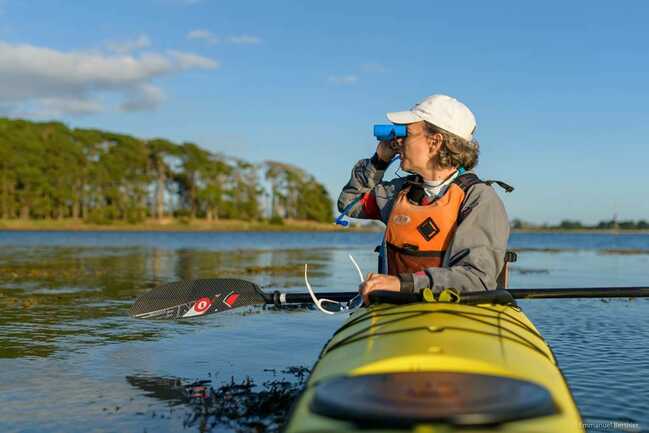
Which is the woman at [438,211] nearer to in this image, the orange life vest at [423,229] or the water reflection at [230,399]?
the orange life vest at [423,229]

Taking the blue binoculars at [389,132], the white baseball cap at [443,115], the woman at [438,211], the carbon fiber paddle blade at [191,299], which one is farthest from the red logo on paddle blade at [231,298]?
the white baseball cap at [443,115]

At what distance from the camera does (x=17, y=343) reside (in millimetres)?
7754

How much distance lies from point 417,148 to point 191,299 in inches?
113

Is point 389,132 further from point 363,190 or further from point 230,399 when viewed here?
point 230,399

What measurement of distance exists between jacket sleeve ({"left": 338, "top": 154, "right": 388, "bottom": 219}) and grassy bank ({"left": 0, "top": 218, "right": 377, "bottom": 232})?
7949cm

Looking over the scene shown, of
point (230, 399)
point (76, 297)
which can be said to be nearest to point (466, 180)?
point (230, 399)

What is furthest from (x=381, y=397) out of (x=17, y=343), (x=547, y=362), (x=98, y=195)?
(x=98, y=195)

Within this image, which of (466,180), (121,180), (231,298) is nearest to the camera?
(466,180)

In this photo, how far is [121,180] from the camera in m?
90.2

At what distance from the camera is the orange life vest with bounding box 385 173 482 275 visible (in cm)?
421

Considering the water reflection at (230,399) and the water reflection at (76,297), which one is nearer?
the water reflection at (230,399)

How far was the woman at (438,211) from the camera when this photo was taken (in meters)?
4.01

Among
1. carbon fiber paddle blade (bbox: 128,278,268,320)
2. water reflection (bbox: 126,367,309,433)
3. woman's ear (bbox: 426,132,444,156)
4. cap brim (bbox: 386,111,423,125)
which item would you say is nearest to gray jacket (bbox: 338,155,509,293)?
woman's ear (bbox: 426,132,444,156)

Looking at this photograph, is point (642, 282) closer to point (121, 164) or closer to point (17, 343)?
point (17, 343)
